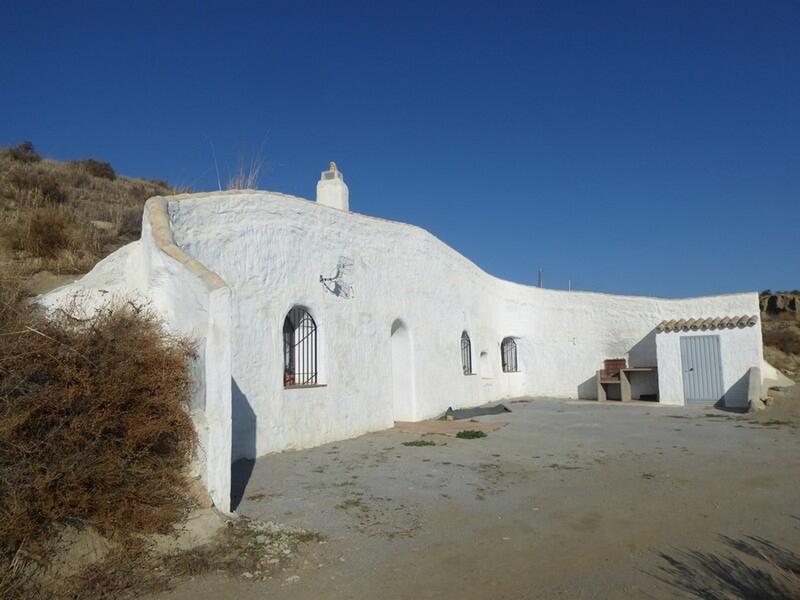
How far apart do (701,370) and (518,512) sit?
13530 mm

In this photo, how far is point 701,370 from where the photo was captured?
17344 mm

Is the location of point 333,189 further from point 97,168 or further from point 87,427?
point 97,168

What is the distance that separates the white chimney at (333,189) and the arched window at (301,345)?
3.95m

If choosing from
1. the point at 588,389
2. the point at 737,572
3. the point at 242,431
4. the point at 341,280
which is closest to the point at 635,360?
the point at 588,389

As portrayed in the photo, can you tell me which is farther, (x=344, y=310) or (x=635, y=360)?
(x=635, y=360)

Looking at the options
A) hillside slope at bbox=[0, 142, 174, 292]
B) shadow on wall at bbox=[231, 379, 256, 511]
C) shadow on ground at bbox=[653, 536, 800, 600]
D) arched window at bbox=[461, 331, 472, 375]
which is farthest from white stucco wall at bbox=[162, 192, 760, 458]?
shadow on ground at bbox=[653, 536, 800, 600]

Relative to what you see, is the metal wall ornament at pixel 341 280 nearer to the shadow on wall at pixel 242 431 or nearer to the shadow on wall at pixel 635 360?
the shadow on wall at pixel 242 431

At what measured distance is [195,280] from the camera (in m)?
5.97

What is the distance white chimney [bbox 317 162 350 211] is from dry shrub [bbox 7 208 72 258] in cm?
610

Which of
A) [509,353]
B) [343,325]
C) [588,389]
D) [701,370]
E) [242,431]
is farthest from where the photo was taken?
[509,353]

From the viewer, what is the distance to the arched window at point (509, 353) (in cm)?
2084

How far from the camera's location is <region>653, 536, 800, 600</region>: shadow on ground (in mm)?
4074

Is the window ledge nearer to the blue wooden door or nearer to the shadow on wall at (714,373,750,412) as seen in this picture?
the shadow on wall at (714,373,750,412)

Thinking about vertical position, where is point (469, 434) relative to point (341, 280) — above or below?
below
